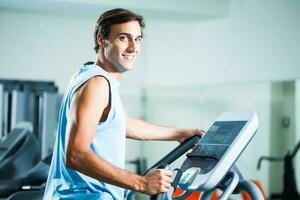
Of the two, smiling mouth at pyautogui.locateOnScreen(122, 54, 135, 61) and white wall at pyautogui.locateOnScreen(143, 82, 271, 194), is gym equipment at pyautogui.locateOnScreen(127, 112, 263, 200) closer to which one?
smiling mouth at pyautogui.locateOnScreen(122, 54, 135, 61)

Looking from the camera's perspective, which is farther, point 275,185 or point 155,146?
point 155,146

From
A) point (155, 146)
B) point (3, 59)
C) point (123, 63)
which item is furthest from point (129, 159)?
point (123, 63)

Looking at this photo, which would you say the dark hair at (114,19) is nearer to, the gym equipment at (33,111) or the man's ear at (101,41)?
the man's ear at (101,41)

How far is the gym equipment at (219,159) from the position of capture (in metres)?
1.42

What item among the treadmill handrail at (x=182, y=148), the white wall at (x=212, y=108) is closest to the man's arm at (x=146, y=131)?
the treadmill handrail at (x=182, y=148)

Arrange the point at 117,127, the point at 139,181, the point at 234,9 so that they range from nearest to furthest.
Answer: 1. the point at 139,181
2. the point at 117,127
3. the point at 234,9

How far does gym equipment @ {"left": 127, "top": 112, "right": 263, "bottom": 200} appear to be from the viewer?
4.66ft

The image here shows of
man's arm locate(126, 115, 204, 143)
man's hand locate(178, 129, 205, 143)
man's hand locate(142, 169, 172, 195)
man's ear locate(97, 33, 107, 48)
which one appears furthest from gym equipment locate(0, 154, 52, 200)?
man's hand locate(142, 169, 172, 195)

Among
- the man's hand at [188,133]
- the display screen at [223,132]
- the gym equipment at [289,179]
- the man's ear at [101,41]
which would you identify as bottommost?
the gym equipment at [289,179]

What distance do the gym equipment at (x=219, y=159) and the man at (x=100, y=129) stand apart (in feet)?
0.29

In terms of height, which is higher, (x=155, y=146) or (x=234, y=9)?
(x=234, y=9)

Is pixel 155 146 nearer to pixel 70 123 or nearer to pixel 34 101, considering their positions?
pixel 34 101

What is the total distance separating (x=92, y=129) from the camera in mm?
1380

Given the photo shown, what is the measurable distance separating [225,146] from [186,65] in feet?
15.9
